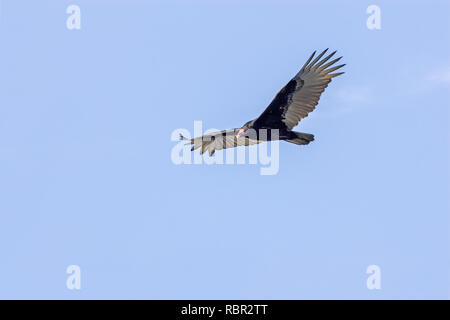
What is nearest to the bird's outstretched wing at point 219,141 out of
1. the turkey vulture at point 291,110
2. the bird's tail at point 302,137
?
the turkey vulture at point 291,110

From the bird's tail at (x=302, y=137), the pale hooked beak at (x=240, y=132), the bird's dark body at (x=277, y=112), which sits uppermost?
the bird's dark body at (x=277, y=112)

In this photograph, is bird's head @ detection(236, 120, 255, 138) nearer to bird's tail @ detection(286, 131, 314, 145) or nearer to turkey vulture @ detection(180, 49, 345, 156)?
turkey vulture @ detection(180, 49, 345, 156)

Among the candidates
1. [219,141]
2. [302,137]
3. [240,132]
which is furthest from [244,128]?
[302,137]

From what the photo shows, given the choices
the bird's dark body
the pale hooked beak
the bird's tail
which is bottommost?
the bird's tail

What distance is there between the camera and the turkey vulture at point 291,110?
1772 cm

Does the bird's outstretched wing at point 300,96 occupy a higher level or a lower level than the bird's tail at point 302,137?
higher

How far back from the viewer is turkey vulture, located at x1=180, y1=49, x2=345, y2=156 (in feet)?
58.1

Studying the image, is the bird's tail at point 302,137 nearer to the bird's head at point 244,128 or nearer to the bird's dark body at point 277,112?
the bird's dark body at point 277,112

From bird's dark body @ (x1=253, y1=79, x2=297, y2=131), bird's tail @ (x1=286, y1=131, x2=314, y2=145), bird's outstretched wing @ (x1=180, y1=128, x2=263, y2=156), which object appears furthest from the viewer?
bird's outstretched wing @ (x1=180, y1=128, x2=263, y2=156)

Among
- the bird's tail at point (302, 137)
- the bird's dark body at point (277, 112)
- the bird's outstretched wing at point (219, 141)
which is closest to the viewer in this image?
the bird's tail at point (302, 137)

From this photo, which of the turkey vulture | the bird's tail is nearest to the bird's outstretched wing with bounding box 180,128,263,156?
the turkey vulture
